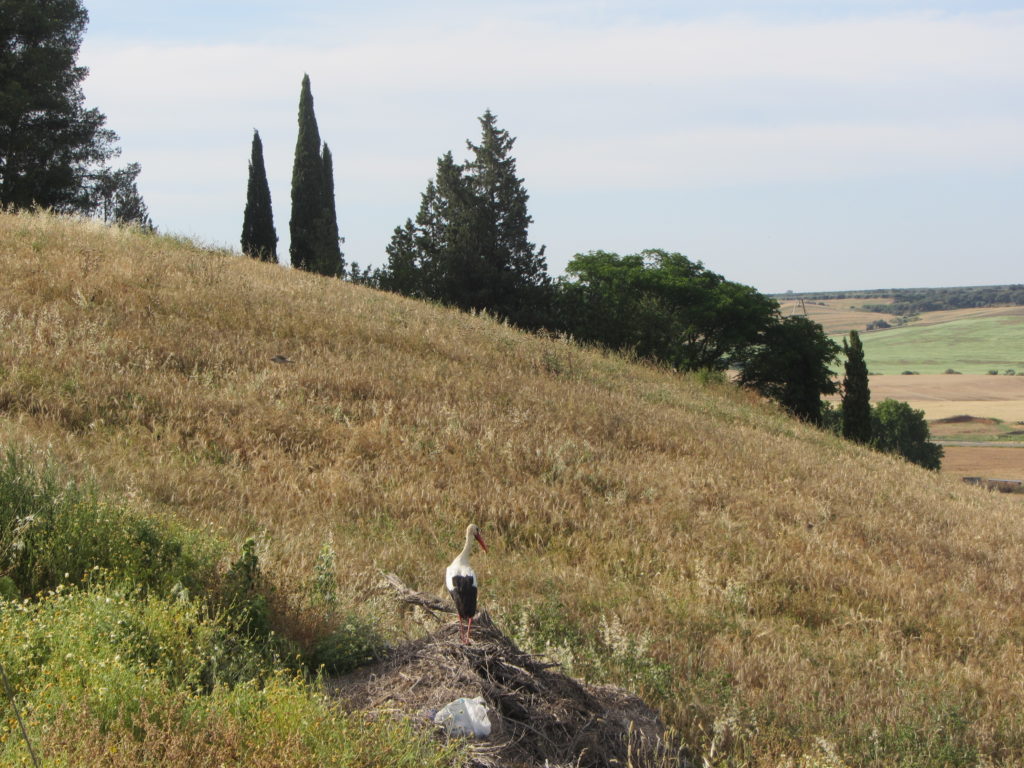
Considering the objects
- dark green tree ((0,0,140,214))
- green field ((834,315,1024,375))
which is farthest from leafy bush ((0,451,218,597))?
green field ((834,315,1024,375))

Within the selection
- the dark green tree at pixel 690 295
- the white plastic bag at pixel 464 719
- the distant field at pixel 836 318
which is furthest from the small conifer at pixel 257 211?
the distant field at pixel 836 318

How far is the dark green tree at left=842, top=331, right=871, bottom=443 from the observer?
1649 inches

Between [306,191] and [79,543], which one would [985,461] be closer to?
[306,191]

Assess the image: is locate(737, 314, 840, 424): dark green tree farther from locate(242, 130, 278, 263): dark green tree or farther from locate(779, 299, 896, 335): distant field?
locate(779, 299, 896, 335): distant field

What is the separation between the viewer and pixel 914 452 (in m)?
78.2

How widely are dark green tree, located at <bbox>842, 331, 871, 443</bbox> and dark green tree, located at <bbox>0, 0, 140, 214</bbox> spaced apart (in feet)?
112

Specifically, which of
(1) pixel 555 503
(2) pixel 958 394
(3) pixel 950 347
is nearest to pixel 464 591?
(1) pixel 555 503

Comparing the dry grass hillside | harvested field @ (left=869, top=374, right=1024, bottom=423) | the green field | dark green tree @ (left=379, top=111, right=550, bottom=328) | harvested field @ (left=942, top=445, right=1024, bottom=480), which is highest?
dark green tree @ (left=379, top=111, right=550, bottom=328)

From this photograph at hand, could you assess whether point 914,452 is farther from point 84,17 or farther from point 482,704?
point 482,704

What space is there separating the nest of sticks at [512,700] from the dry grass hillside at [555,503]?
20.6 inches

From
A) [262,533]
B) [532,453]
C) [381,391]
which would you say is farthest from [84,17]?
[262,533]

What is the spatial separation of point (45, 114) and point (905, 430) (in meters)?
73.4

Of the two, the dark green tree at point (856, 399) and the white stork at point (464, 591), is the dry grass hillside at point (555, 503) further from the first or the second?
the dark green tree at point (856, 399)

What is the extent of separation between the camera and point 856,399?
138 feet
